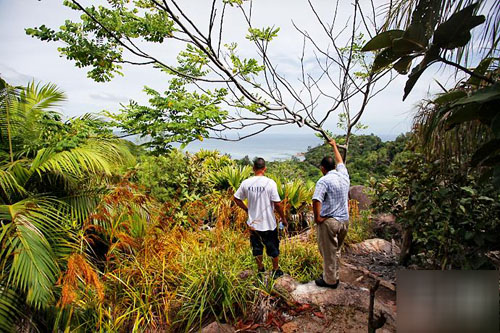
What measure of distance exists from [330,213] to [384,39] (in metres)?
3.00

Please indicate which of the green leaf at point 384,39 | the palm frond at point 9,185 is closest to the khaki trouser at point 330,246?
the green leaf at point 384,39

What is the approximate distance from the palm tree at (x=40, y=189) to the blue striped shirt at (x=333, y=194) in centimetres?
295

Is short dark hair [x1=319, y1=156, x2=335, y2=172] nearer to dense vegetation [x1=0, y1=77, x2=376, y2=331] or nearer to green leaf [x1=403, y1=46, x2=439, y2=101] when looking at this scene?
dense vegetation [x1=0, y1=77, x2=376, y2=331]

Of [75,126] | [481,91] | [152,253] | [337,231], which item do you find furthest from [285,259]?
[481,91]

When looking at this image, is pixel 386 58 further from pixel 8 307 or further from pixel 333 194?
pixel 8 307

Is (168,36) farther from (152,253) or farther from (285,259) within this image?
(285,259)

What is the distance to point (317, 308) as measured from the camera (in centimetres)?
359

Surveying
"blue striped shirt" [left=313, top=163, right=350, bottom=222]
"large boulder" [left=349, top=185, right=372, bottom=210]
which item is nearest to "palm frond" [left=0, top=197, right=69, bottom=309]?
"blue striped shirt" [left=313, top=163, right=350, bottom=222]

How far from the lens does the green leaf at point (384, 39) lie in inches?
45.4

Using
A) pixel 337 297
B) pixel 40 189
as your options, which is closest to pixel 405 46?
pixel 337 297

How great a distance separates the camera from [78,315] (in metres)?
3.38

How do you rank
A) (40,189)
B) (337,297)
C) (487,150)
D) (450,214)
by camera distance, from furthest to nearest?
1. (40,189)
2. (337,297)
3. (450,214)
4. (487,150)

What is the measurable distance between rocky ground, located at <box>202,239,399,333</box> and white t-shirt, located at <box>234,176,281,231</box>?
0.80 metres

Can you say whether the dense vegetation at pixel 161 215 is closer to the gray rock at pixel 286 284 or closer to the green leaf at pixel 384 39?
the gray rock at pixel 286 284
